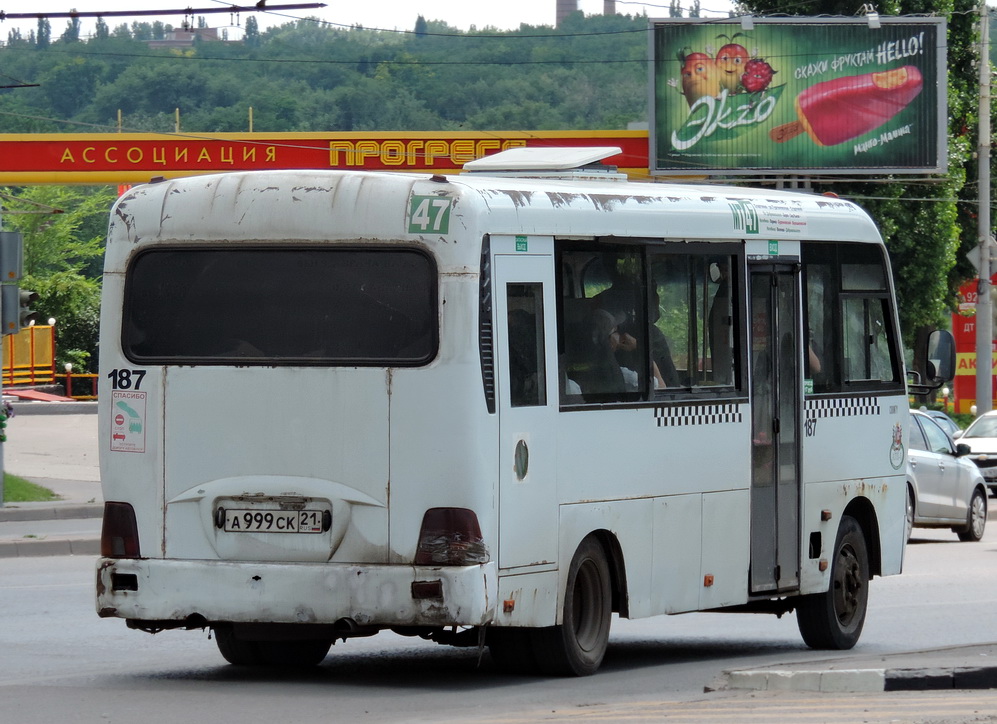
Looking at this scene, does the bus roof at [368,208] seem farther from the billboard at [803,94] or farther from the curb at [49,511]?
the billboard at [803,94]

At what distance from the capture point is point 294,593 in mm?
9125

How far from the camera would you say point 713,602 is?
10.9m

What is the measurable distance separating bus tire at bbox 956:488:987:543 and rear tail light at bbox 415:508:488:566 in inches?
601

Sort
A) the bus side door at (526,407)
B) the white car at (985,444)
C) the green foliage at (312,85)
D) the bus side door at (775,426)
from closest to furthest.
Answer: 1. the bus side door at (526,407)
2. the bus side door at (775,426)
3. the white car at (985,444)
4. the green foliage at (312,85)

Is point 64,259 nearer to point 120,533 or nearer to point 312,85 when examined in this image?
point 312,85

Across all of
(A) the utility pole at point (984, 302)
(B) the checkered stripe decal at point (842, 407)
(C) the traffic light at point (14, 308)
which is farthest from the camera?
(A) the utility pole at point (984, 302)

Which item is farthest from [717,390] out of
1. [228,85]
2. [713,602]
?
[228,85]

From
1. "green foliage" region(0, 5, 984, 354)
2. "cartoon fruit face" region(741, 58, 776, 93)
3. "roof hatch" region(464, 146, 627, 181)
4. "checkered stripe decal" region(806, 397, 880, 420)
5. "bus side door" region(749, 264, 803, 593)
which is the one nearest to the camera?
"roof hatch" region(464, 146, 627, 181)

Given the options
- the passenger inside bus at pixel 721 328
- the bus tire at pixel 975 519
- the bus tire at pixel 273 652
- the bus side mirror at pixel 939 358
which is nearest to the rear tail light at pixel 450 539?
the bus tire at pixel 273 652

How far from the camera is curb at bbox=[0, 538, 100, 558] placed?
18688 mm

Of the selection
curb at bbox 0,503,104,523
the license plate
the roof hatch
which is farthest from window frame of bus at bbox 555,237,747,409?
curb at bbox 0,503,104,523

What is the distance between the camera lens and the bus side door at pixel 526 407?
9195mm

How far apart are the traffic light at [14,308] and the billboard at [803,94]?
21.7 metres

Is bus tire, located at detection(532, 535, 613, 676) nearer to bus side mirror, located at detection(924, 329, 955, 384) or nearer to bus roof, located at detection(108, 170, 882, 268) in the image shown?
bus roof, located at detection(108, 170, 882, 268)
